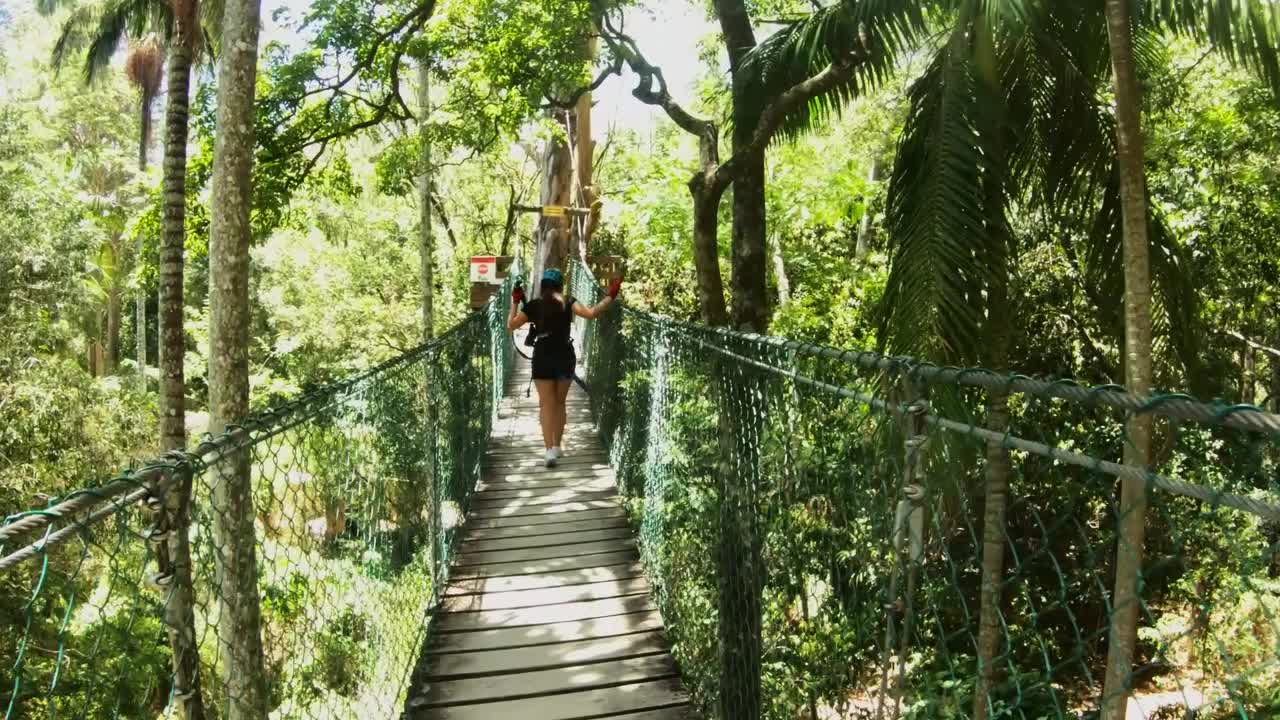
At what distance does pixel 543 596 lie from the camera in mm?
3822

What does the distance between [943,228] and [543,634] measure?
2786 millimetres

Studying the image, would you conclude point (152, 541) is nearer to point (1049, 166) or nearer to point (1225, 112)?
point (1049, 166)

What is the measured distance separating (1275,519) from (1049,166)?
4.99 m

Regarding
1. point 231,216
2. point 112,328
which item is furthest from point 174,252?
point 112,328

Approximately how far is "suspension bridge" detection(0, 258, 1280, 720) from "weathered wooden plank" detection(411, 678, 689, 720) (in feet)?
0.04

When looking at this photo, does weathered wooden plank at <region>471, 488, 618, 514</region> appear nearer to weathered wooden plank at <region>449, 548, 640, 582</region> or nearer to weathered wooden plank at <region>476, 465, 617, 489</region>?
weathered wooden plank at <region>476, 465, 617, 489</region>

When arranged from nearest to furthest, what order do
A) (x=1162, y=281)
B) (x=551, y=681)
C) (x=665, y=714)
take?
(x=665, y=714), (x=551, y=681), (x=1162, y=281)

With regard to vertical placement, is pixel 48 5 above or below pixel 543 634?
above

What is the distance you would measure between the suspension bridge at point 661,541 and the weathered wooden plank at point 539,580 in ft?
0.05

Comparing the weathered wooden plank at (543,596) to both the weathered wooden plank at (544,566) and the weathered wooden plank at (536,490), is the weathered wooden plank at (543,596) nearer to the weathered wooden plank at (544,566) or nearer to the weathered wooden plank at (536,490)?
the weathered wooden plank at (544,566)

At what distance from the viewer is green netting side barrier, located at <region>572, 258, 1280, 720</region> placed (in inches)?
40.9

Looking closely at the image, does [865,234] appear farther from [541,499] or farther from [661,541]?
[661,541]

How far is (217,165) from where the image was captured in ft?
13.6

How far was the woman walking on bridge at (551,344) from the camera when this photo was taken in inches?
216
